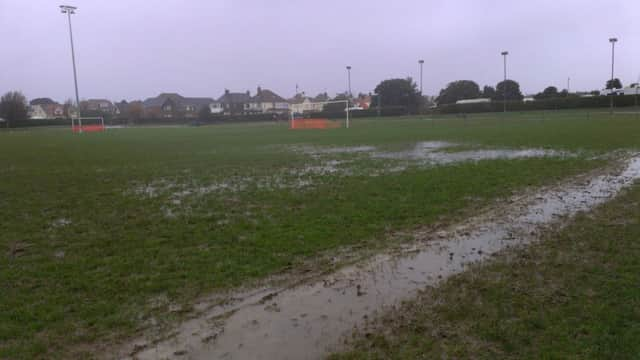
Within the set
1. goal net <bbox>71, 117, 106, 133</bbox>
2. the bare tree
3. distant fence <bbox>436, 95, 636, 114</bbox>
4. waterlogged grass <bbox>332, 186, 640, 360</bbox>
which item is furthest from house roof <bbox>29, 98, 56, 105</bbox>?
waterlogged grass <bbox>332, 186, 640, 360</bbox>

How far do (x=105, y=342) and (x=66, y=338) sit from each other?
1.25 feet

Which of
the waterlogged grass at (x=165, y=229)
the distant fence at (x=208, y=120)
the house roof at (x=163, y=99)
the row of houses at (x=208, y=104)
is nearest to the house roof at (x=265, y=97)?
the row of houses at (x=208, y=104)

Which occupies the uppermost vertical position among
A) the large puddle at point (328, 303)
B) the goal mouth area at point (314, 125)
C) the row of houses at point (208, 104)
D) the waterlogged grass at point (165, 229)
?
the row of houses at point (208, 104)

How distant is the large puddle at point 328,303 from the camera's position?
4.16m

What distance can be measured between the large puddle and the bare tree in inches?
3640

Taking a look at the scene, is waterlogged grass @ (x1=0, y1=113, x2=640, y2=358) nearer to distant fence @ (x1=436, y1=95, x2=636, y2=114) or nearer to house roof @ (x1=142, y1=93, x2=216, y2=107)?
distant fence @ (x1=436, y1=95, x2=636, y2=114)

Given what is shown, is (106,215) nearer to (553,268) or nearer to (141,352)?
(141,352)

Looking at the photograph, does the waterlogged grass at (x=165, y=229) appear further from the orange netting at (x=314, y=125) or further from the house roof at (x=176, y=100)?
the house roof at (x=176, y=100)

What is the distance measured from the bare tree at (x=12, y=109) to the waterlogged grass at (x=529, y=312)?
9394cm

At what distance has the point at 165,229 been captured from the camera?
8281mm

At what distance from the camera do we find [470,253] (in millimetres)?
6594

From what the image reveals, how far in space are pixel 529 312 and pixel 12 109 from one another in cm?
9496

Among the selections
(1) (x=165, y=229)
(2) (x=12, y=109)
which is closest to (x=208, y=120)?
(2) (x=12, y=109)

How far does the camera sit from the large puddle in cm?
416
